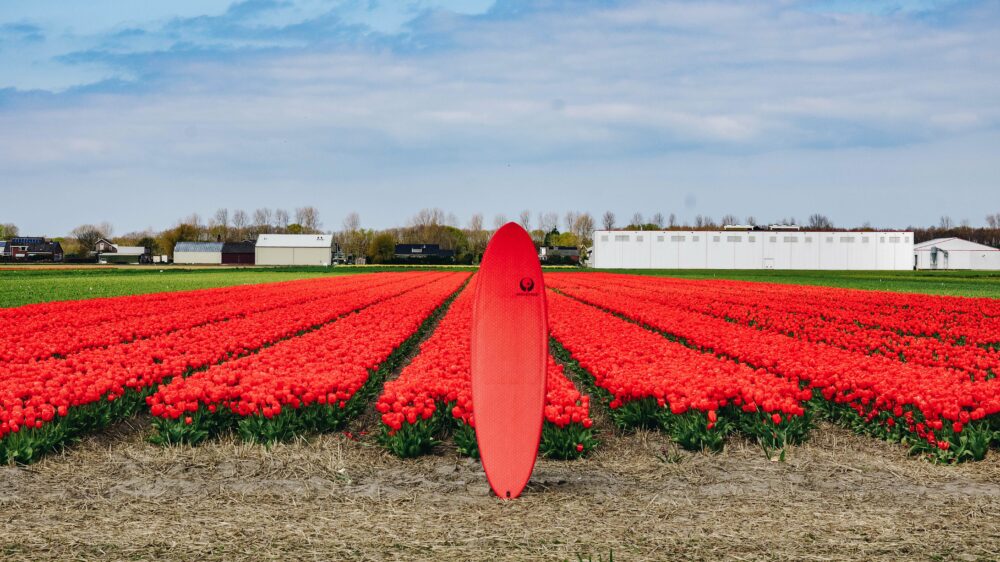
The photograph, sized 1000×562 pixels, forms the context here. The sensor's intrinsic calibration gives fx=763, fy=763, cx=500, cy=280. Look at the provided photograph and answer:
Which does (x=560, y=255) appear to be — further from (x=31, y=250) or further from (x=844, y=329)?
(x=844, y=329)

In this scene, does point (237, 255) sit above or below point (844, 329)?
above

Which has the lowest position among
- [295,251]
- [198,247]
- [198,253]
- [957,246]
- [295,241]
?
[198,253]

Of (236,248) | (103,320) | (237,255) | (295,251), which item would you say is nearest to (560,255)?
(295,251)

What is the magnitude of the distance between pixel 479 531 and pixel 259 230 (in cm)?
17128

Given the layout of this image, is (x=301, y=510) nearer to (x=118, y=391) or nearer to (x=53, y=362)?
(x=118, y=391)

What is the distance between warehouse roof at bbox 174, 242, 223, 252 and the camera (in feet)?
412

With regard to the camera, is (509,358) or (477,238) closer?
(509,358)

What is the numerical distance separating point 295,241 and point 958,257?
9947 cm

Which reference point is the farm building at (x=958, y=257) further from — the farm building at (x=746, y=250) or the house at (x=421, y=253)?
the house at (x=421, y=253)

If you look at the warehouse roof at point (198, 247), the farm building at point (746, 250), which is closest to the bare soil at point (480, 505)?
the farm building at point (746, 250)

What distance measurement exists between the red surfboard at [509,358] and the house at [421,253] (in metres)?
112

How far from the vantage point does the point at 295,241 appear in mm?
121812

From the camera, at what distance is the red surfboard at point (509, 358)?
5.74m

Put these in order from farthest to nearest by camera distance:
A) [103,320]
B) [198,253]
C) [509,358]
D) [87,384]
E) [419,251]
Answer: [419,251]
[198,253]
[103,320]
[87,384]
[509,358]
